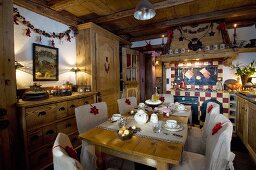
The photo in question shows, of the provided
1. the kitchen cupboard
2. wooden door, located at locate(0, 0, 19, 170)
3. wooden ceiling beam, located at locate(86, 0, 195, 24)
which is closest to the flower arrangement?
the kitchen cupboard

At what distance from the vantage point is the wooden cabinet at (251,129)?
6.44 feet

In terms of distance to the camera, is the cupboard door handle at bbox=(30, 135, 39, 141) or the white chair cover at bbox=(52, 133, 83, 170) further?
the cupboard door handle at bbox=(30, 135, 39, 141)

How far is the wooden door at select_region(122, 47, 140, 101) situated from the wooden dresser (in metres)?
1.91

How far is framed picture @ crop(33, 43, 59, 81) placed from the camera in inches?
92.3

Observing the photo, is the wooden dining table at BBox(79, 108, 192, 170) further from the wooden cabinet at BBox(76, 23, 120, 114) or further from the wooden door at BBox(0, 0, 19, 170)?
the wooden cabinet at BBox(76, 23, 120, 114)

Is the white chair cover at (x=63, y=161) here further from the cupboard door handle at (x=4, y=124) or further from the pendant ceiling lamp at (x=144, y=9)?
the pendant ceiling lamp at (x=144, y=9)

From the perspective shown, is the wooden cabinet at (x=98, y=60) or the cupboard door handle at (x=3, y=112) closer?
the cupboard door handle at (x=3, y=112)

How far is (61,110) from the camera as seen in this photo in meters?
2.15

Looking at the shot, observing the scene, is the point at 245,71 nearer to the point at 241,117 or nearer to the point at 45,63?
the point at 241,117

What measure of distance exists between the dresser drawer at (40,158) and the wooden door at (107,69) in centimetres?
146

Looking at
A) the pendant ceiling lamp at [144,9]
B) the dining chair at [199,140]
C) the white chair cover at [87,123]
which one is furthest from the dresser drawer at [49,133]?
the pendant ceiling lamp at [144,9]

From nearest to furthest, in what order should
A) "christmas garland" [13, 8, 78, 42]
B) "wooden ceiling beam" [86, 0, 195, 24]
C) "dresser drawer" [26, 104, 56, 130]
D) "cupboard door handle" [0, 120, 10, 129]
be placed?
"cupboard door handle" [0, 120, 10, 129]
"dresser drawer" [26, 104, 56, 130]
"christmas garland" [13, 8, 78, 42]
"wooden ceiling beam" [86, 0, 195, 24]

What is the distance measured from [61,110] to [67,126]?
29cm

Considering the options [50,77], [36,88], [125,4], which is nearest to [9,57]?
[36,88]
